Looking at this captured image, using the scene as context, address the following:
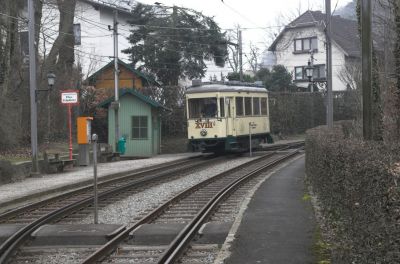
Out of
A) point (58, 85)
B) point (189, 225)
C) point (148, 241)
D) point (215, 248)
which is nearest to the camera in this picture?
point (215, 248)

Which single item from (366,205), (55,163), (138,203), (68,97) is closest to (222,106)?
(68,97)

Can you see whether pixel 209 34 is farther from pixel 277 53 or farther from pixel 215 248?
pixel 215 248

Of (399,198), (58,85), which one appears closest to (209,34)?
(58,85)

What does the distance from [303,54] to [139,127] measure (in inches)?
1438

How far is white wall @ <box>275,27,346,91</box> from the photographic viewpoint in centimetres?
5844

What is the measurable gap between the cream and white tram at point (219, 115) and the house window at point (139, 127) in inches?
157

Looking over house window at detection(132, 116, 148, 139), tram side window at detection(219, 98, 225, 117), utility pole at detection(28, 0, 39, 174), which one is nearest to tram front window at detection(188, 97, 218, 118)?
tram side window at detection(219, 98, 225, 117)

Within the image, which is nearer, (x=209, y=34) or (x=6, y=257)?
(x=6, y=257)

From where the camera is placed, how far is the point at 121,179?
1792 cm

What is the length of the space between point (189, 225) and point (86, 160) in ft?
49.6

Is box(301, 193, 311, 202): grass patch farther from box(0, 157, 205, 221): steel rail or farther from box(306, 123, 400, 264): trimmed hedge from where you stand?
box(0, 157, 205, 221): steel rail

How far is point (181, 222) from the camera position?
10.5m

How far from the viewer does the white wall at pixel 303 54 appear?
2301 inches

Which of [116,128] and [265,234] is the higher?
[116,128]
